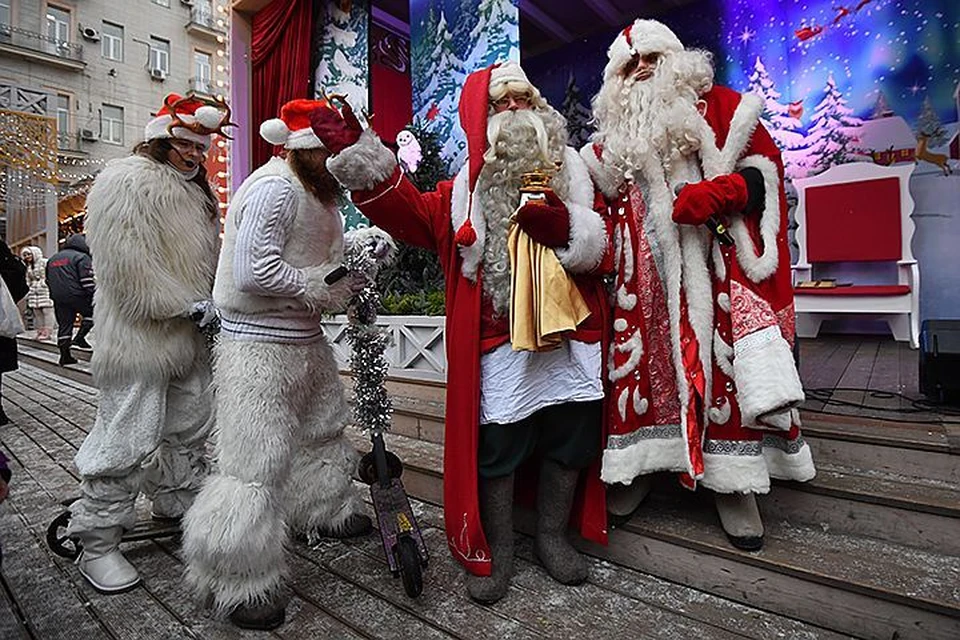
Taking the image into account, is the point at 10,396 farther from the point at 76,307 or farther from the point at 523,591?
the point at 523,591

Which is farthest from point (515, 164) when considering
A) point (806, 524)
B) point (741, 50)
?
point (741, 50)

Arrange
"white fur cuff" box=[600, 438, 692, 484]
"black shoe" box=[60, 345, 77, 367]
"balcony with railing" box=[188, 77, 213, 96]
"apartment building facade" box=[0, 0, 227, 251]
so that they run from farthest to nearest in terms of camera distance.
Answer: "balcony with railing" box=[188, 77, 213, 96]
"apartment building facade" box=[0, 0, 227, 251]
"black shoe" box=[60, 345, 77, 367]
"white fur cuff" box=[600, 438, 692, 484]

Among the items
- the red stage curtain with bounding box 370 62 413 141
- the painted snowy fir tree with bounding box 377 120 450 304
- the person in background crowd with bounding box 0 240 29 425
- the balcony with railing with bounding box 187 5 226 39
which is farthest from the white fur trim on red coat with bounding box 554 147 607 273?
the balcony with railing with bounding box 187 5 226 39

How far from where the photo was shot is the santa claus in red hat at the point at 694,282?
168cm

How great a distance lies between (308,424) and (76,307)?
18.9 feet

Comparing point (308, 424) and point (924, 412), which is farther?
point (924, 412)

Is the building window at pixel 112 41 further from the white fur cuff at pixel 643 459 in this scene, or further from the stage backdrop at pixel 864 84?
the white fur cuff at pixel 643 459

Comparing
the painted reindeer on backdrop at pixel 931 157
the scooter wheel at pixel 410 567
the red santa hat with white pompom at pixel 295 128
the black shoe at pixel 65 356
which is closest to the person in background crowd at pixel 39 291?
the black shoe at pixel 65 356

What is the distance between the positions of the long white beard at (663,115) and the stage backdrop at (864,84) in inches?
160

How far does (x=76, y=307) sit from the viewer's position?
6254 millimetres

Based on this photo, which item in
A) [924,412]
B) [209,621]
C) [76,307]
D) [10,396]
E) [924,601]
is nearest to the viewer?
[924,601]

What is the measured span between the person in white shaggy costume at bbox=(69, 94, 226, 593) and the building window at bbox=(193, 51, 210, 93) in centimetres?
1849

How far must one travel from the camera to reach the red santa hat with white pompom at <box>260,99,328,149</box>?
1.80 meters

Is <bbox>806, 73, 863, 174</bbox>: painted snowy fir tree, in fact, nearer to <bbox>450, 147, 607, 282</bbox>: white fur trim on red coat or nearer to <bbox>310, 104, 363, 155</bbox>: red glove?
<bbox>450, 147, 607, 282</bbox>: white fur trim on red coat
